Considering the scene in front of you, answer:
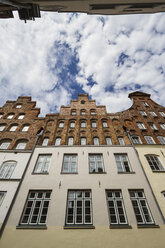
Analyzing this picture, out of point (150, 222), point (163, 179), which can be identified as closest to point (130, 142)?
point (163, 179)

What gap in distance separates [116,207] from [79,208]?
238cm

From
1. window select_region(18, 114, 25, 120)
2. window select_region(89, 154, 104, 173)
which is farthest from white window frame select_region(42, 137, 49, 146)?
window select_region(18, 114, 25, 120)

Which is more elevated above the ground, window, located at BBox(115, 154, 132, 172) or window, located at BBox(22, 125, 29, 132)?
window, located at BBox(22, 125, 29, 132)

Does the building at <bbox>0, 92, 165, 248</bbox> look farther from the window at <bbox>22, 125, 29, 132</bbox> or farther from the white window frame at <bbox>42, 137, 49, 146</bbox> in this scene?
the window at <bbox>22, 125, 29, 132</bbox>

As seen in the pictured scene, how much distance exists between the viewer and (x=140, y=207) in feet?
24.9

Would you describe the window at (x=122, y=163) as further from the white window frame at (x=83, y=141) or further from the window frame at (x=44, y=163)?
the window frame at (x=44, y=163)

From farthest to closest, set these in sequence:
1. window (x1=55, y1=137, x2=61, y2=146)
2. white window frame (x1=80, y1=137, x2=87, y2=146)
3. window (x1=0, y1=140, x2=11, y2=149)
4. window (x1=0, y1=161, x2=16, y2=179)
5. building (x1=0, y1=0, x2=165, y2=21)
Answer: white window frame (x1=80, y1=137, x2=87, y2=146), window (x1=55, y1=137, x2=61, y2=146), window (x1=0, y1=140, x2=11, y2=149), window (x1=0, y1=161, x2=16, y2=179), building (x1=0, y1=0, x2=165, y2=21)

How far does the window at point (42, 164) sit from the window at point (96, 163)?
371cm

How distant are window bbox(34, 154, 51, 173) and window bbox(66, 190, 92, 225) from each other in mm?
2867

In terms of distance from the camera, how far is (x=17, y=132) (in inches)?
517

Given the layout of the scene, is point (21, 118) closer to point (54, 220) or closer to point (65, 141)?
point (65, 141)

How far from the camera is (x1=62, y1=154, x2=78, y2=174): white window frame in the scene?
31.6 ft

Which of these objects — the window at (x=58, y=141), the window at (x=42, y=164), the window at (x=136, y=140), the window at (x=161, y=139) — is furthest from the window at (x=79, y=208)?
the window at (x=161, y=139)

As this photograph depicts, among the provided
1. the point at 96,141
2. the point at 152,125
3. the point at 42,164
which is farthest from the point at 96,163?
the point at 152,125
